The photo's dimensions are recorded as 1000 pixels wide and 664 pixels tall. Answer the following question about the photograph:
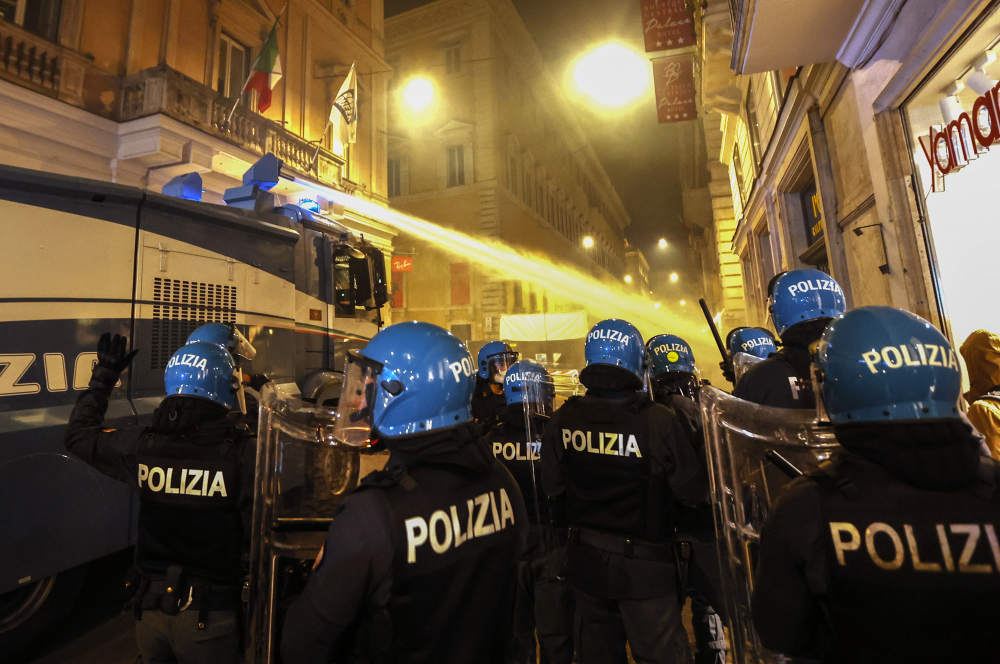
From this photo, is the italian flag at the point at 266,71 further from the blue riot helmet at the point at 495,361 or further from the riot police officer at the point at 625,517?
the riot police officer at the point at 625,517

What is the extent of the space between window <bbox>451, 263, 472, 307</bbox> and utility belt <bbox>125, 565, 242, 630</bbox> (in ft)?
74.6

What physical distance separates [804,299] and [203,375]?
3.51 metres

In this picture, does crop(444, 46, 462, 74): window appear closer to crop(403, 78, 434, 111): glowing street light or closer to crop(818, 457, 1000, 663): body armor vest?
crop(403, 78, 434, 111): glowing street light

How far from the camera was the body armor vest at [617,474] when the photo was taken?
8.57ft

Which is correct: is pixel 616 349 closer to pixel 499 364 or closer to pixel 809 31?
pixel 499 364

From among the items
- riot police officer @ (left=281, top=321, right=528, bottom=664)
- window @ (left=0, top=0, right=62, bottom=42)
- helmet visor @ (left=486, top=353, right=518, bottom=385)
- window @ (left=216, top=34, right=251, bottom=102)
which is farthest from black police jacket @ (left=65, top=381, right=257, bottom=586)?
window @ (left=216, top=34, right=251, bottom=102)

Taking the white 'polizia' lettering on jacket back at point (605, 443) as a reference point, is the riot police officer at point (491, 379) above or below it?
above

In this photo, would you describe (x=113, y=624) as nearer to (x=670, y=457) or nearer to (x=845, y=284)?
(x=670, y=457)

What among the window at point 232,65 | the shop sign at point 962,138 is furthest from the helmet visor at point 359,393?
the window at point 232,65

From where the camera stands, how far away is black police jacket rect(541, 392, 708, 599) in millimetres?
2559

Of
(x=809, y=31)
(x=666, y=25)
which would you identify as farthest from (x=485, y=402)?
(x=666, y=25)

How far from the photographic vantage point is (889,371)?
1.34m

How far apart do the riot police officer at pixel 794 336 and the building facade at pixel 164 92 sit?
8621mm

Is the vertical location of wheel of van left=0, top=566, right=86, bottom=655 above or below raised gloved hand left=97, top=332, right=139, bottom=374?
below
